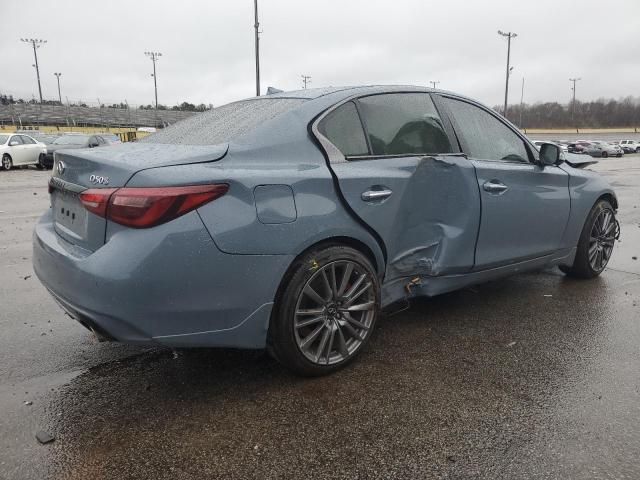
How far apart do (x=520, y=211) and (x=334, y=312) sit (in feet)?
5.99

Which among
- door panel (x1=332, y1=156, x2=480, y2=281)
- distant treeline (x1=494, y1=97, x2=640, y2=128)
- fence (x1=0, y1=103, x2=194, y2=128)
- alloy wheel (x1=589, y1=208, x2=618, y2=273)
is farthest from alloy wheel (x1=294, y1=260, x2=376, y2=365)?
distant treeline (x1=494, y1=97, x2=640, y2=128)

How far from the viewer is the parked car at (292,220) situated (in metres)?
2.56

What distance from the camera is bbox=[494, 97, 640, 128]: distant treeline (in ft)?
363

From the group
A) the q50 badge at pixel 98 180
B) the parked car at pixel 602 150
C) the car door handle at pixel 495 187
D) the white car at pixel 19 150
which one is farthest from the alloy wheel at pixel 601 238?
the parked car at pixel 602 150

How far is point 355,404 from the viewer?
2875 millimetres

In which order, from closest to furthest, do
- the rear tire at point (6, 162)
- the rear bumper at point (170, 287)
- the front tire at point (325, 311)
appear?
the rear bumper at point (170, 287)
the front tire at point (325, 311)
the rear tire at point (6, 162)

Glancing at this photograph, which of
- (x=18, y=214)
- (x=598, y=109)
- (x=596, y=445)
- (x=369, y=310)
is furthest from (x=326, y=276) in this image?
(x=598, y=109)

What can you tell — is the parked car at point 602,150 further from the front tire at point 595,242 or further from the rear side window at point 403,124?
the rear side window at point 403,124

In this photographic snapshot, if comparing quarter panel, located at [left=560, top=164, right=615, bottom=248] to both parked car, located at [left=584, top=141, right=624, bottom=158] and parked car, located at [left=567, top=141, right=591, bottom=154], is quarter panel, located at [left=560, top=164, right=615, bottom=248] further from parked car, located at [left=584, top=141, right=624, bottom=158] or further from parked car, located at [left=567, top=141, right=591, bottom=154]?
parked car, located at [left=584, top=141, right=624, bottom=158]

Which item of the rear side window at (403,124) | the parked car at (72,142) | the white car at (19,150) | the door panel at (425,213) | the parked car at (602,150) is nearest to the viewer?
the door panel at (425,213)

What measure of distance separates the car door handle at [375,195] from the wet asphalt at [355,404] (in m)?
1.01

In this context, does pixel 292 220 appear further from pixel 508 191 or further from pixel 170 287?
pixel 508 191

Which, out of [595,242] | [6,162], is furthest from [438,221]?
[6,162]

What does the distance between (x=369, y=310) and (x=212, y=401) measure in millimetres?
1046
